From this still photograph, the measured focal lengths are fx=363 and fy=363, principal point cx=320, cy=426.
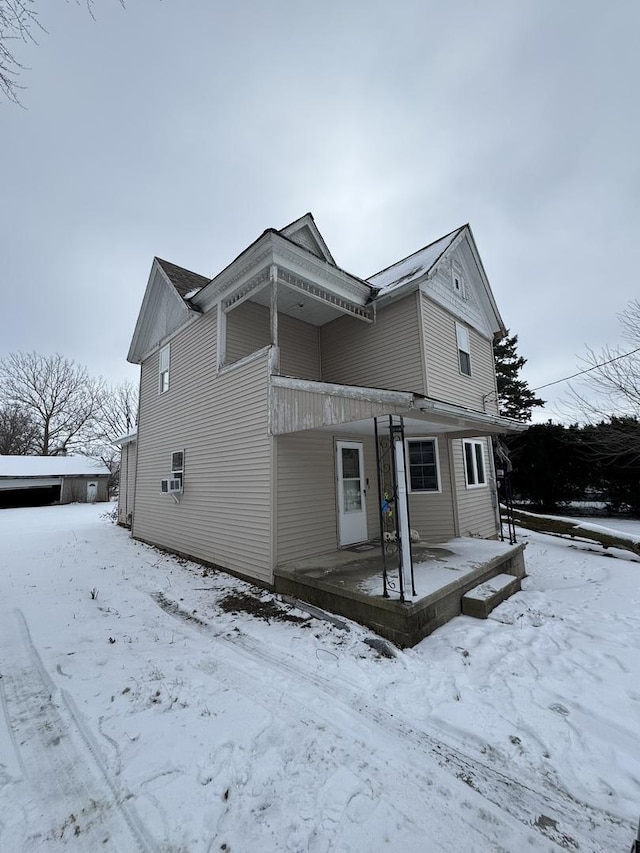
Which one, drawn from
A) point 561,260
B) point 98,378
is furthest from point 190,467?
point 98,378

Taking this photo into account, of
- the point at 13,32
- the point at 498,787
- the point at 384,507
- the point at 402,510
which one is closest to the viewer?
the point at 498,787

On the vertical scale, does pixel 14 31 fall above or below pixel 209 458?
above

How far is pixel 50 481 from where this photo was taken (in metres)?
26.3

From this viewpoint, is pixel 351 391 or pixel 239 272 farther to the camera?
pixel 239 272

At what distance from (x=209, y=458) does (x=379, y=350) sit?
15.4 ft

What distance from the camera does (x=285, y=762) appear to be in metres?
2.52

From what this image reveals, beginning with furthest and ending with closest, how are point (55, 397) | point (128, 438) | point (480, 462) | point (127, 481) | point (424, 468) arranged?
point (55, 397), point (127, 481), point (128, 438), point (480, 462), point (424, 468)

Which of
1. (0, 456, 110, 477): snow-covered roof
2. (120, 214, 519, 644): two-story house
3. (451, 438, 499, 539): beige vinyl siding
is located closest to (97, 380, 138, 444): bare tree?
(0, 456, 110, 477): snow-covered roof

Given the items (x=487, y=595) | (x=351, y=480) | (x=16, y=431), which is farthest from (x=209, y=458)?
(x=16, y=431)

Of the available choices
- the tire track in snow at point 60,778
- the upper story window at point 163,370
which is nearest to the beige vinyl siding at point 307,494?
the tire track in snow at point 60,778

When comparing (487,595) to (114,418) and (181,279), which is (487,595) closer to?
(181,279)

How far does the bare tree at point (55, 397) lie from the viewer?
3191cm

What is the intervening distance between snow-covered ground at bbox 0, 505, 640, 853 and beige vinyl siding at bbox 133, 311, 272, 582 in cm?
168

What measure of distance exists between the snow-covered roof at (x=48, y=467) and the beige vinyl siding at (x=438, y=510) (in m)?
27.3
